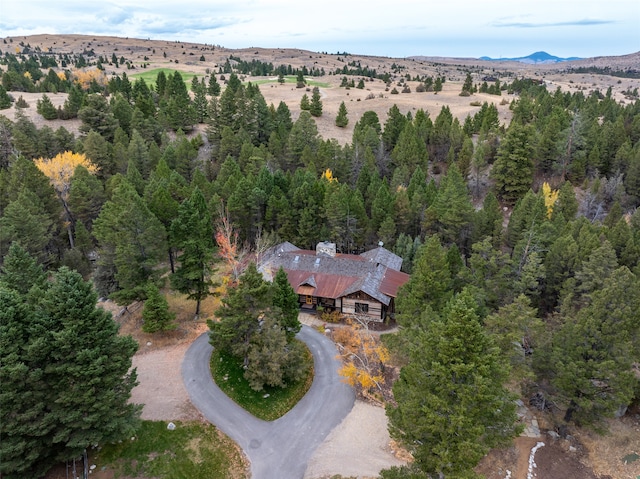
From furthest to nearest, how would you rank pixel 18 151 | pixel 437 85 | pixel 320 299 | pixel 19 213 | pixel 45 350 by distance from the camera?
pixel 437 85 → pixel 18 151 → pixel 320 299 → pixel 19 213 → pixel 45 350

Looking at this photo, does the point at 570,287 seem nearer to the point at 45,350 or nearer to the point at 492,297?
the point at 492,297

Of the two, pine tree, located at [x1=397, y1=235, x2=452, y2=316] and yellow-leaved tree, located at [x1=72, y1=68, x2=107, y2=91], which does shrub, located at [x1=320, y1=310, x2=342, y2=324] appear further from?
yellow-leaved tree, located at [x1=72, y1=68, x2=107, y2=91]

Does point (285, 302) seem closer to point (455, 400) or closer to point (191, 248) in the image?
point (191, 248)

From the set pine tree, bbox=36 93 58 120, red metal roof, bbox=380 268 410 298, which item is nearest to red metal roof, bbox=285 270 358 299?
red metal roof, bbox=380 268 410 298

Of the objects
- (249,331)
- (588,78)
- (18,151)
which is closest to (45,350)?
(249,331)

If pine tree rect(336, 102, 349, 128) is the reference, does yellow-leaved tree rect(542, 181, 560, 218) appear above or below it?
below

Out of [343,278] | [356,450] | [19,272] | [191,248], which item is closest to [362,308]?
[343,278]
